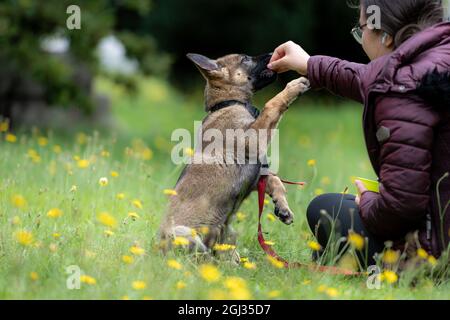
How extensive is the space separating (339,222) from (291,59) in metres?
0.97

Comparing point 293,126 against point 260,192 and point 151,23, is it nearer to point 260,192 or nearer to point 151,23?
point 151,23

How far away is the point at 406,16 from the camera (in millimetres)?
3443

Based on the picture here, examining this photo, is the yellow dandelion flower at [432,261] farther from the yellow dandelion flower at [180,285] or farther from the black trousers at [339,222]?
the yellow dandelion flower at [180,285]

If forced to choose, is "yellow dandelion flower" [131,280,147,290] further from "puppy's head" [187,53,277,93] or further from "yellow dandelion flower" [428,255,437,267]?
"puppy's head" [187,53,277,93]

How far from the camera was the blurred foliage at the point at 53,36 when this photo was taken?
8.49 meters

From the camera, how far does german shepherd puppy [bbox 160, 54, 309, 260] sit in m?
4.07

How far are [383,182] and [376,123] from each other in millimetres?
289

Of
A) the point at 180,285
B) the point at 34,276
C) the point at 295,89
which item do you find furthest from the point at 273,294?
the point at 295,89

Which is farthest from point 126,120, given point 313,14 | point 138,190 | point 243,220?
point 243,220

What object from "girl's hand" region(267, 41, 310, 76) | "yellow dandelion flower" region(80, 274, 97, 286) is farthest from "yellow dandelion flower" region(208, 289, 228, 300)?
"girl's hand" region(267, 41, 310, 76)

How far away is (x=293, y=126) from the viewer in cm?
1131

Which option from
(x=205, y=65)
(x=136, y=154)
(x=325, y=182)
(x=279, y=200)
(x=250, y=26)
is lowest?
(x=279, y=200)

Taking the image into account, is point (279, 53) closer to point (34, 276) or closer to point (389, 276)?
point (389, 276)

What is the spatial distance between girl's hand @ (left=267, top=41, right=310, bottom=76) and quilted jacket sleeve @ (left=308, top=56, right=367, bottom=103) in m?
0.09
